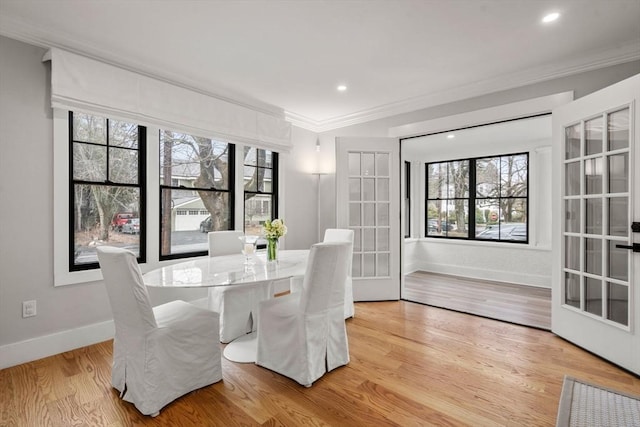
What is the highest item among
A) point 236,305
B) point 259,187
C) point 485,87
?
point 485,87

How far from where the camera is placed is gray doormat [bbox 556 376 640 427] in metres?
1.81

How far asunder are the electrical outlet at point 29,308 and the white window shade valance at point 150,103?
5.16ft

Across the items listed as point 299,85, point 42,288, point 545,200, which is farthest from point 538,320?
point 42,288

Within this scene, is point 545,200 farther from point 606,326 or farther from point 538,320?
point 606,326

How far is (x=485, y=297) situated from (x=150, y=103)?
15.4 ft

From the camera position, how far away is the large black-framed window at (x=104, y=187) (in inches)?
110

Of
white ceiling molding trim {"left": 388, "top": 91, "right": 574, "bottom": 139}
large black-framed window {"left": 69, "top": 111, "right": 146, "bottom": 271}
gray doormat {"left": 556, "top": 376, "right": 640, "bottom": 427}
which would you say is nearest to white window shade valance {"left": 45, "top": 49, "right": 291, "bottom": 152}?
large black-framed window {"left": 69, "top": 111, "right": 146, "bottom": 271}

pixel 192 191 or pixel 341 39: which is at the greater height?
pixel 341 39

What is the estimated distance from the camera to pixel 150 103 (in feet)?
9.98

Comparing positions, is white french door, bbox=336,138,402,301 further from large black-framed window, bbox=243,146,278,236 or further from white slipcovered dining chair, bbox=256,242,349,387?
white slipcovered dining chair, bbox=256,242,349,387

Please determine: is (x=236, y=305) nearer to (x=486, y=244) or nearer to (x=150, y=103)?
(x=150, y=103)

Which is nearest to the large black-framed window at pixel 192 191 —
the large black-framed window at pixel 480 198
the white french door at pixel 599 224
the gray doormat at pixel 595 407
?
the gray doormat at pixel 595 407

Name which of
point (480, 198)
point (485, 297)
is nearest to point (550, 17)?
point (485, 297)

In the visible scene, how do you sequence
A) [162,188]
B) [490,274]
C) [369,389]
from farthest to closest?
1. [490,274]
2. [162,188]
3. [369,389]
